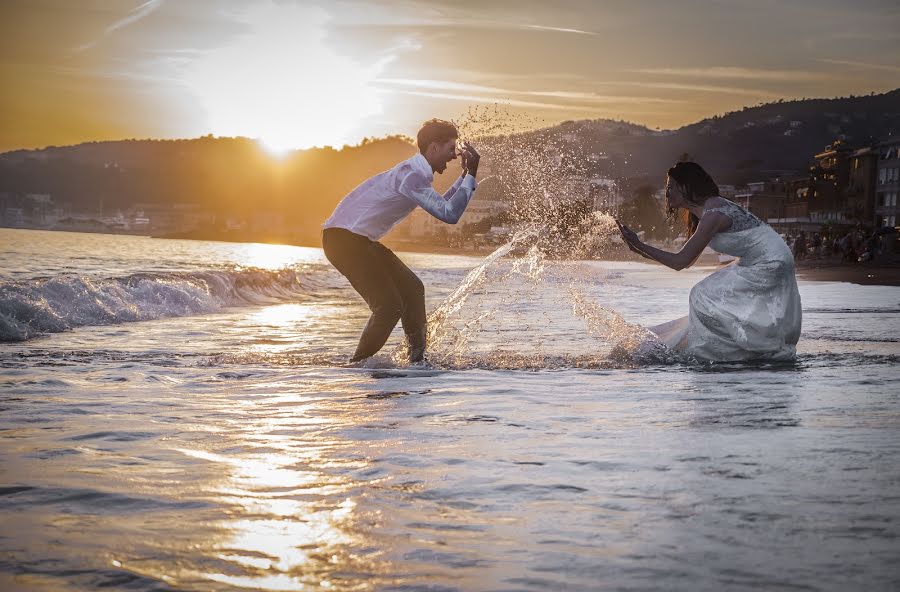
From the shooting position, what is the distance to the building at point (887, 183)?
9200 cm

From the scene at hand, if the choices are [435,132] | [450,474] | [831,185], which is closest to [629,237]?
[435,132]

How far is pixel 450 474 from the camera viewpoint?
13.2 ft

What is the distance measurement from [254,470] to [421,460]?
769 mm

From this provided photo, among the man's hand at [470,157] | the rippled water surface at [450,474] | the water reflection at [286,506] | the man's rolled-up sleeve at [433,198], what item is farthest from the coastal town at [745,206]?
the water reflection at [286,506]

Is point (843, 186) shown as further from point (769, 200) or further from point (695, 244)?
point (695, 244)

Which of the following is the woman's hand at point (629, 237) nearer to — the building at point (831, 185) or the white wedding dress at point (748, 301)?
the white wedding dress at point (748, 301)

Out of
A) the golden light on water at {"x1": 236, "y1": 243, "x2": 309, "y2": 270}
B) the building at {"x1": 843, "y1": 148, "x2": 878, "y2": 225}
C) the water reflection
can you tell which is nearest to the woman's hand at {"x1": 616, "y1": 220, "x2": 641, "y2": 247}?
the water reflection

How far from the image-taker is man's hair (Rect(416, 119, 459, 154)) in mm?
7926

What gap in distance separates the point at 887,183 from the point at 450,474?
3993 inches

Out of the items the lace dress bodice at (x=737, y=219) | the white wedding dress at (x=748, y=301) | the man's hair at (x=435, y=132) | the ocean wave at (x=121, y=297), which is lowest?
the ocean wave at (x=121, y=297)

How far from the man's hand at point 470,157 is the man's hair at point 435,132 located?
0.18 meters

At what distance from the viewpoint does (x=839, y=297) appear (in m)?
20.6

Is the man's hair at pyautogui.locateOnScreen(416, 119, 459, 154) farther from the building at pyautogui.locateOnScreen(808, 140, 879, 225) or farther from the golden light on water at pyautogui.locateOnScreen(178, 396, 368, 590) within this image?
the building at pyautogui.locateOnScreen(808, 140, 879, 225)

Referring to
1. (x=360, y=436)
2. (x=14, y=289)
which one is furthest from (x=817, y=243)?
(x=360, y=436)
